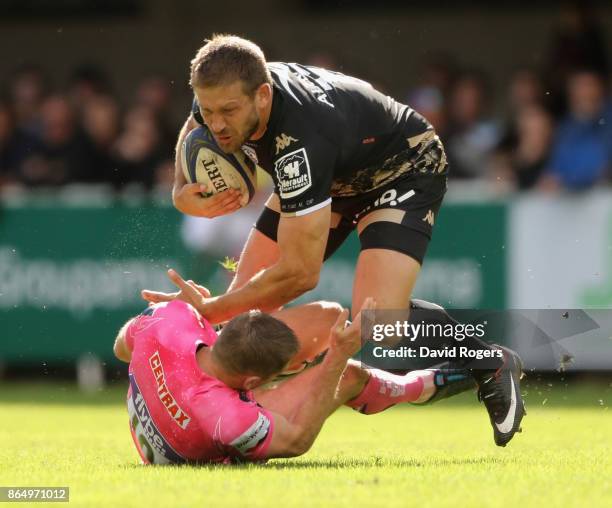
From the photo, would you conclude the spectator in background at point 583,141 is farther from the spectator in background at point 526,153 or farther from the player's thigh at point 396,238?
the player's thigh at point 396,238

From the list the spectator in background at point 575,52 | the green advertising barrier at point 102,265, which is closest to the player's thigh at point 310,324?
the green advertising barrier at point 102,265

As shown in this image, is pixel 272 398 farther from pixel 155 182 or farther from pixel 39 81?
pixel 39 81

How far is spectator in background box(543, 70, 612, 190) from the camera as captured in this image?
1196 cm

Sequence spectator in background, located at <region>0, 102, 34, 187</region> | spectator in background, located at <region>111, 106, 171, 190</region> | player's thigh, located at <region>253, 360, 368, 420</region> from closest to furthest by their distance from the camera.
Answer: player's thigh, located at <region>253, 360, 368, 420</region> < spectator in background, located at <region>111, 106, 171, 190</region> < spectator in background, located at <region>0, 102, 34, 187</region>

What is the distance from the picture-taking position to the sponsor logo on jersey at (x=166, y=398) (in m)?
6.34

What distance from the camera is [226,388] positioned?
250 inches

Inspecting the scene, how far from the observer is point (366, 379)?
7.02 m

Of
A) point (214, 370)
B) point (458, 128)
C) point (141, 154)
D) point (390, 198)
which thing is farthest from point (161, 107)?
point (214, 370)

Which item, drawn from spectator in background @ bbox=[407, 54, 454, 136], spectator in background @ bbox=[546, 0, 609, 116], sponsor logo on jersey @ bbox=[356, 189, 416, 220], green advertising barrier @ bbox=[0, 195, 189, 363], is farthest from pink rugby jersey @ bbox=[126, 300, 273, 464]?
spectator in background @ bbox=[546, 0, 609, 116]

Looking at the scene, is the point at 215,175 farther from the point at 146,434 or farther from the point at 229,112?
the point at 146,434

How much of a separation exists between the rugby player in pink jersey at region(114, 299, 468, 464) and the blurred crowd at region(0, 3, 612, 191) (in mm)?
6121

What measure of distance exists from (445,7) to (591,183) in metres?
4.89

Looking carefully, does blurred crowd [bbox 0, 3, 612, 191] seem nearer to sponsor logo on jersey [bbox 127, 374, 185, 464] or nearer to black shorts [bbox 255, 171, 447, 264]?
black shorts [bbox 255, 171, 447, 264]

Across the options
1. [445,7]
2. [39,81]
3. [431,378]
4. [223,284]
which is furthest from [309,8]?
[431,378]
